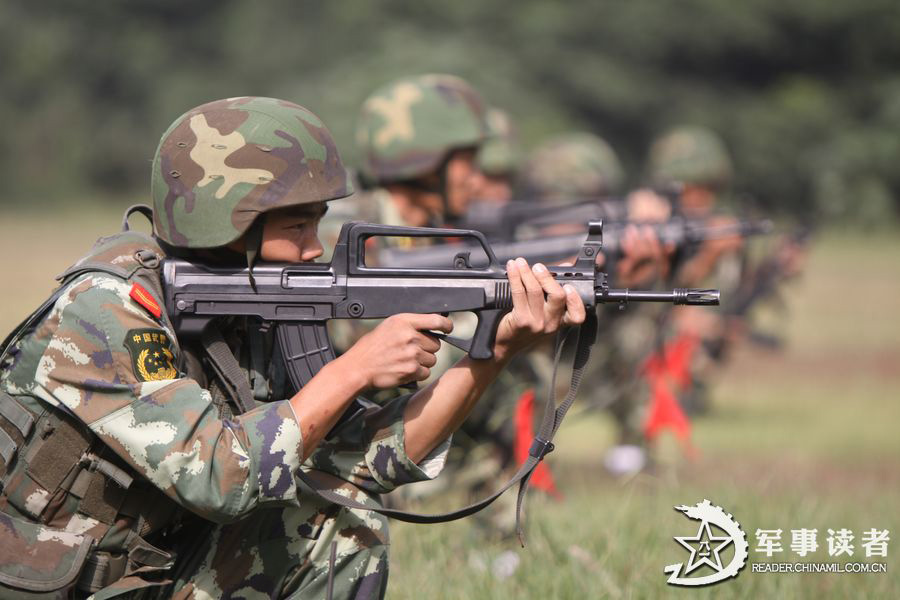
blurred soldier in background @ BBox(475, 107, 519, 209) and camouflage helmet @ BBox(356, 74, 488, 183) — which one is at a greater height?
blurred soldier in background @ BBox(475, 107, 519, 209)

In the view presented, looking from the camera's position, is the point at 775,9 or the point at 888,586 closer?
the point at 888,586

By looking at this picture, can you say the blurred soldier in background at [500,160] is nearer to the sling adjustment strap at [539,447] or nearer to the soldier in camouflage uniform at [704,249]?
the soldier in camouflage uniform at [704,249]

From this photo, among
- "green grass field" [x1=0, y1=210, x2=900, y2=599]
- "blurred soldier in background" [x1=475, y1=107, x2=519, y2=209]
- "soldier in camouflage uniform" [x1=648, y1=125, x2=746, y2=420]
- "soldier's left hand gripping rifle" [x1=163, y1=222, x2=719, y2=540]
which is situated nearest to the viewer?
"soldier's left hand gripping rifle" [x1=163, y1=222, x2=719, y2=540]

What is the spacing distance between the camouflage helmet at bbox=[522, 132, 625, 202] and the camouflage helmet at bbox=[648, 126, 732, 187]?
2.24 ft

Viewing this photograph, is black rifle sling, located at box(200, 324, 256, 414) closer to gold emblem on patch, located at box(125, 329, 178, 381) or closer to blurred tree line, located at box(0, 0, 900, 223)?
gold emblem on patch, located at box(125, 329, 178, 381)

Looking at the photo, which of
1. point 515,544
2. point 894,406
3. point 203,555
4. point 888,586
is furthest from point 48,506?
point 894,406

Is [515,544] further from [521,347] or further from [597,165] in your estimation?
[597,165]

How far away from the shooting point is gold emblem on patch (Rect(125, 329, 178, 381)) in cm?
329

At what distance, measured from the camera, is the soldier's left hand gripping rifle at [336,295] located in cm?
357

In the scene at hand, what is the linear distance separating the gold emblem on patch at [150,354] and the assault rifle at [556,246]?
172 cm

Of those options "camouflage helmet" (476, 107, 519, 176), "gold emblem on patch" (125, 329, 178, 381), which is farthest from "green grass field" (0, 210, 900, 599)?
"camouflage helmet" (476, 107, 519, 176)

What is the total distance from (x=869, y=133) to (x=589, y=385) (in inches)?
1022

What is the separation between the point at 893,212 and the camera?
3161cm

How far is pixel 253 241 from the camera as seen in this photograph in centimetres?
362
